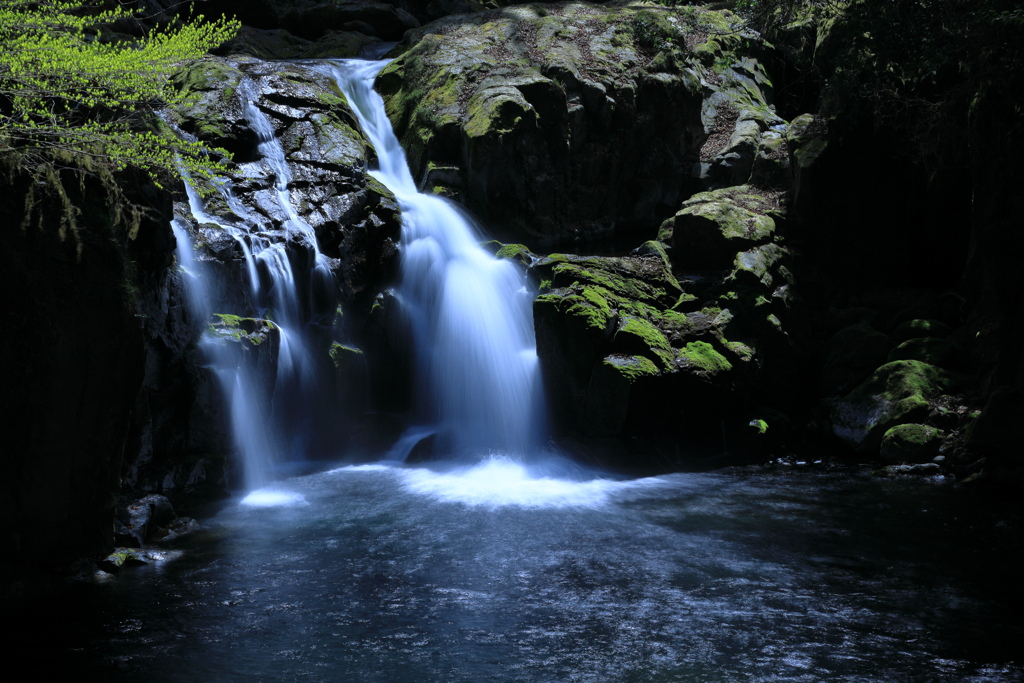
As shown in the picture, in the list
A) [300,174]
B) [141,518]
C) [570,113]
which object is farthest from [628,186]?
[141,518]

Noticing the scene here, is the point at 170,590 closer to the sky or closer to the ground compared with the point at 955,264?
closer to the ground

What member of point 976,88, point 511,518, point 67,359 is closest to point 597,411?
point 511,518

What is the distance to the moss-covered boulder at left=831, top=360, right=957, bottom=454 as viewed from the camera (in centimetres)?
1220

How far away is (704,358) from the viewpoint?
12.5 metres

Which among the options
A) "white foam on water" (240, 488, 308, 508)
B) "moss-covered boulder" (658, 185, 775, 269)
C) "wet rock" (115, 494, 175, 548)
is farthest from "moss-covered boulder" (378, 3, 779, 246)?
"wet rock" (115, 494, 175, 548)

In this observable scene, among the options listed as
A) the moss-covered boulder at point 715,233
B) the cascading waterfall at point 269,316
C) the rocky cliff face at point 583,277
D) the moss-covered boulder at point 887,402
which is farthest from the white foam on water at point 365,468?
the moss-covered boulder at point 887,402

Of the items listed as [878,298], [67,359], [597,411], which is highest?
[878,298]

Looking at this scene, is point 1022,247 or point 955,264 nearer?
point 1022,247

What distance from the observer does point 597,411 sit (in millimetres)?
12062

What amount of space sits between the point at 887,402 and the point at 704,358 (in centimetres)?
311

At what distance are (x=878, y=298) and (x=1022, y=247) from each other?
388 centimetres

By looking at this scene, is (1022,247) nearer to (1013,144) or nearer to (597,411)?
(1013,144)

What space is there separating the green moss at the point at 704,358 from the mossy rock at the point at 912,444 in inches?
106

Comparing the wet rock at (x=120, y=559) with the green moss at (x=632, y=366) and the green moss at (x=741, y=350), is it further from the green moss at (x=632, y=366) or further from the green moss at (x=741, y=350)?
the green moss at (x=741, y=350)
